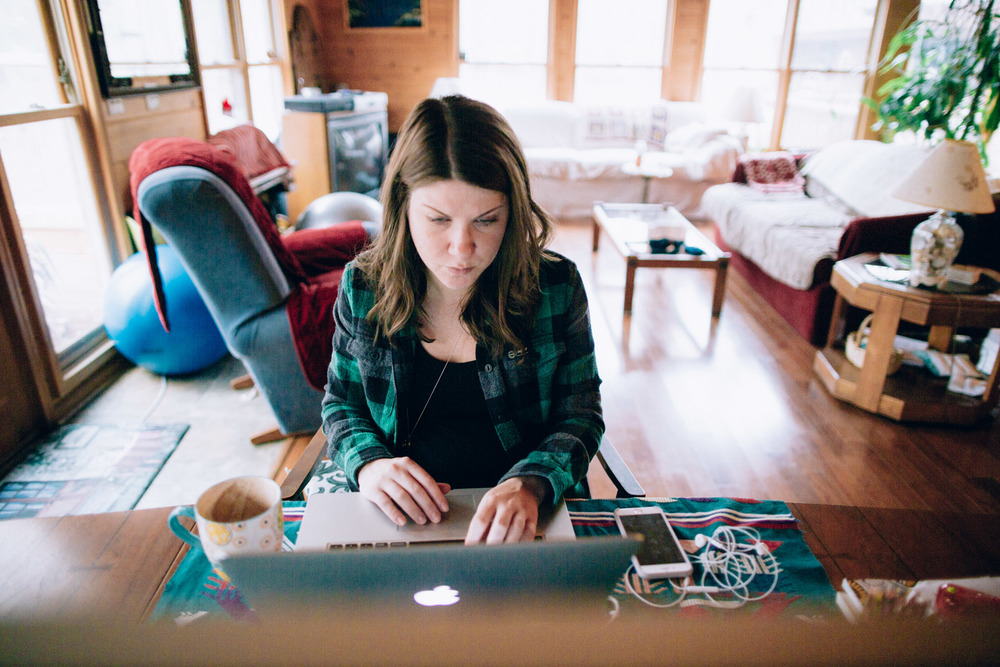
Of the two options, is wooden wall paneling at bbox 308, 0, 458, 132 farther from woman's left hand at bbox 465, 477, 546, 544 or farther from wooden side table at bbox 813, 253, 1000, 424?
woman's left hand at bbox 465, 477, 546, 544

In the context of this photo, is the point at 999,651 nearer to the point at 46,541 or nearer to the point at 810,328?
the point at 46,541

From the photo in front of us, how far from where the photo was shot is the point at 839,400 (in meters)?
2.67

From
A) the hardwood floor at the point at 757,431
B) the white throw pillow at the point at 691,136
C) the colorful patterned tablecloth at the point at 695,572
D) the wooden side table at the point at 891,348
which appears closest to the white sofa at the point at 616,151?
the white throw pillow at the point at 691,136

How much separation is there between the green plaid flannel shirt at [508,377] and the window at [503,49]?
17.9ft

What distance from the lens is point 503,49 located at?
625 cm

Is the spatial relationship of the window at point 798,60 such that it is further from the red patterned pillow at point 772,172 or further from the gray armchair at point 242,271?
the gray armchair at point 242,271

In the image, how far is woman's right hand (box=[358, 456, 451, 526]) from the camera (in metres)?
0.79

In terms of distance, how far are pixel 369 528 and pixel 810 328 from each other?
3.00m

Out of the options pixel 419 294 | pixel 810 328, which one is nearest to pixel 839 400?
pixel 810 328

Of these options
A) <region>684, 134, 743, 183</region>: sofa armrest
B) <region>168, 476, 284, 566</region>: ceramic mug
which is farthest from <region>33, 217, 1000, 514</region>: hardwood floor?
<region>684, 134, 743, 183</region>: sofa armrest

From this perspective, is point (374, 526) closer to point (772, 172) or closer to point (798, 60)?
point (772, 172)

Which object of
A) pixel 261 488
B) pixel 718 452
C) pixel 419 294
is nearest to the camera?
pixel 261 488

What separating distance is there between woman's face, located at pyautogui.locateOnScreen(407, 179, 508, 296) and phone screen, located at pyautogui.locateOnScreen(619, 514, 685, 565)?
0.42 meters

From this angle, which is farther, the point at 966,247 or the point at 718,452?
the point at 966,247
